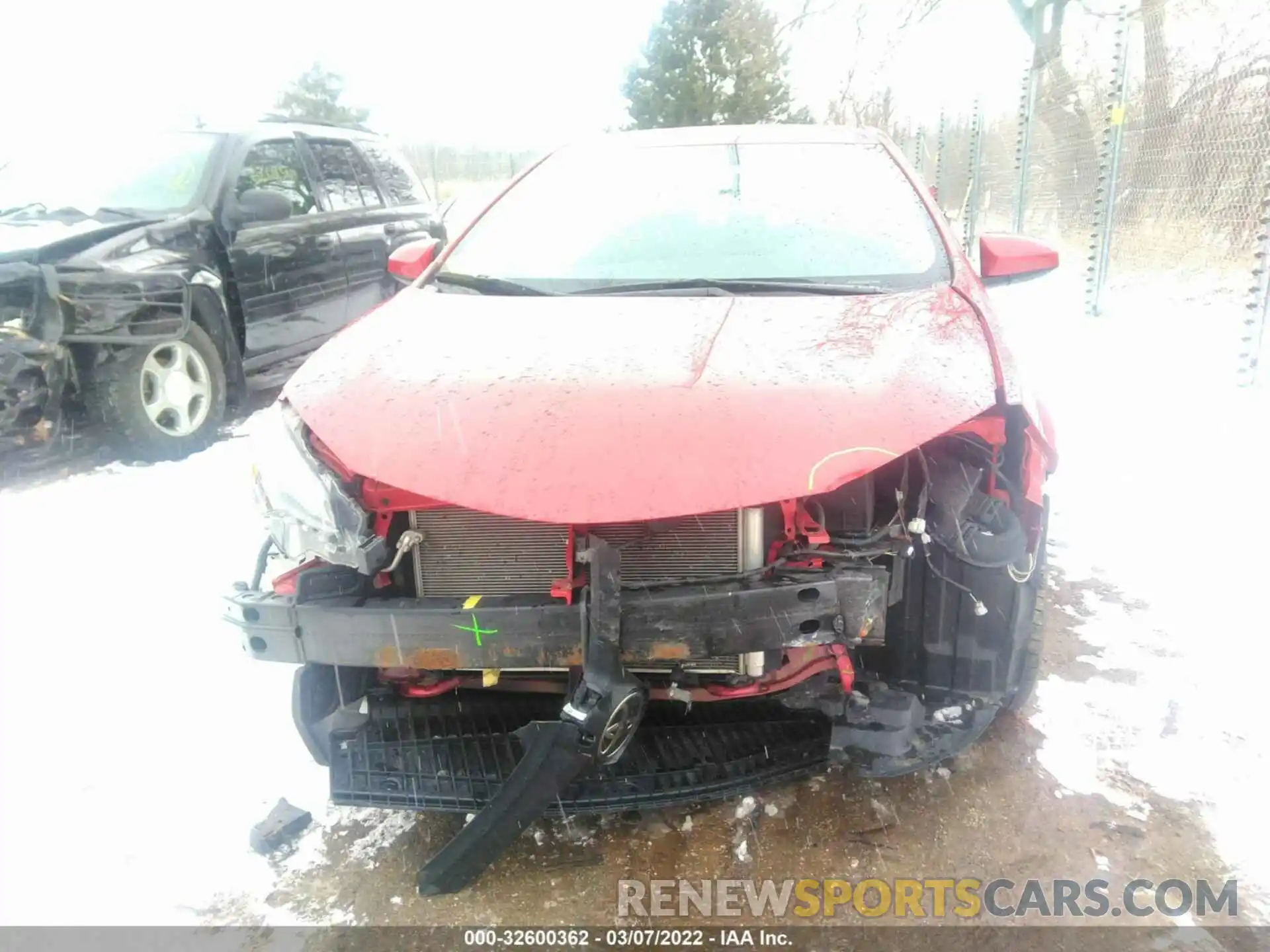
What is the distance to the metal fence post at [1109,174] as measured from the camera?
730cm

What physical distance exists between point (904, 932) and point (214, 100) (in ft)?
108

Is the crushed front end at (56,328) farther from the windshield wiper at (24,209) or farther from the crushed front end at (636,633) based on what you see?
the crushed front end at (636,633)

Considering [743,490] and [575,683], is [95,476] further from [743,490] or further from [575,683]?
[743,490]

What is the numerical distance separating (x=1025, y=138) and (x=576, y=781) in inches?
372

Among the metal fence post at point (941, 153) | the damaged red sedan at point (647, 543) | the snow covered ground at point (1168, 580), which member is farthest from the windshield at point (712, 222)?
the metal fence post at point (941, 153)

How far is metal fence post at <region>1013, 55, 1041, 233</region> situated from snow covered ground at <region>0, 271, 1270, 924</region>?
209 inches

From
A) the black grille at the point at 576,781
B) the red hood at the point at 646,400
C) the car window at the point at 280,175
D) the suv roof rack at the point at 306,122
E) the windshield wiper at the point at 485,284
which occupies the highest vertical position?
the suv roof rack at the point at 306,122

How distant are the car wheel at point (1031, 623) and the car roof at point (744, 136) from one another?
1715mm

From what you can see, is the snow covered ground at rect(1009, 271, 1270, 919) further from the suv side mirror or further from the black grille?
the suv side mirror

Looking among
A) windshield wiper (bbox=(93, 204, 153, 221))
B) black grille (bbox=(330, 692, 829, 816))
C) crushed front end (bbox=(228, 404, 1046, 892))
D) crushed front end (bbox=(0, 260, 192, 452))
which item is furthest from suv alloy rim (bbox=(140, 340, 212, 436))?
black grille (bbox=(330, 692, 829, 816))

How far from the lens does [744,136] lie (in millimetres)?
3508

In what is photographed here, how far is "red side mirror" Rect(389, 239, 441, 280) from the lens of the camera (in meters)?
3.36

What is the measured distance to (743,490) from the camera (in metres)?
1.74

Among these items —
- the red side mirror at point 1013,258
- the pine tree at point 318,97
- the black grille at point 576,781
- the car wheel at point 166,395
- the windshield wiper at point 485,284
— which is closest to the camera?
the black grille at point 576,781
